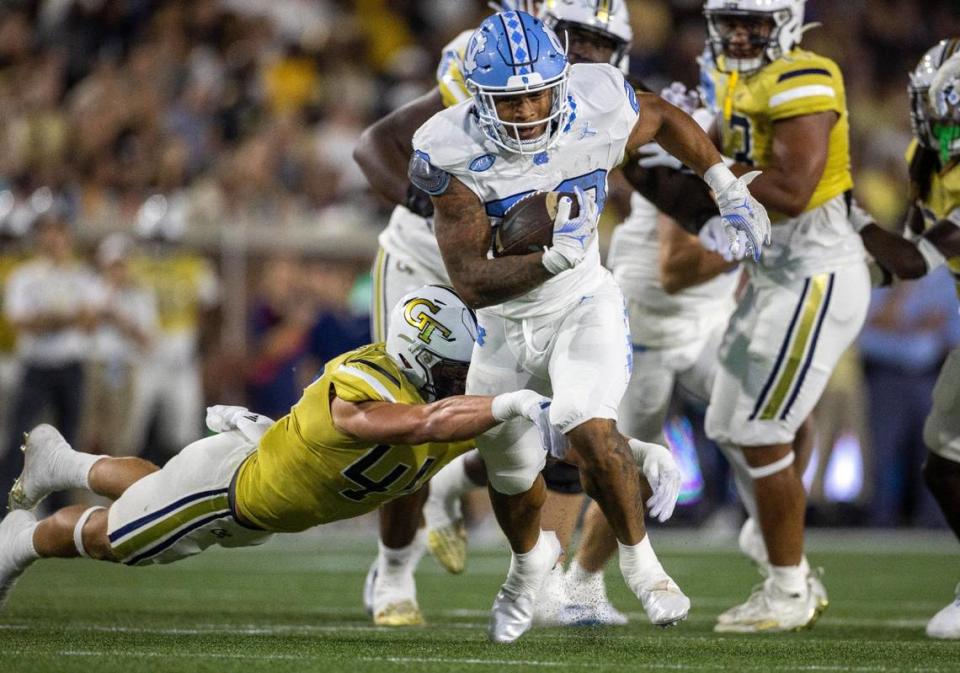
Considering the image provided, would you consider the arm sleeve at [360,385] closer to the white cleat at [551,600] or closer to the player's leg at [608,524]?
the white cleat at [551,600]

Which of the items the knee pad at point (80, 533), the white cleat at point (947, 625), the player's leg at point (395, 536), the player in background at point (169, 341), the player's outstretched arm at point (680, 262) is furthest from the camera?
the player in background at point (169, 341)

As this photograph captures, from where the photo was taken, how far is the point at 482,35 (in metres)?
4.61

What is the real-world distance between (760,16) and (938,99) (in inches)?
27.4

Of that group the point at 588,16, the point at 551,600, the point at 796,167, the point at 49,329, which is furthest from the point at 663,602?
the point at 49,329

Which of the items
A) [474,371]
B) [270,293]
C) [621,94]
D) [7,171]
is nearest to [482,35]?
[621,94]

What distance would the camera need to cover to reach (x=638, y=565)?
4.38m

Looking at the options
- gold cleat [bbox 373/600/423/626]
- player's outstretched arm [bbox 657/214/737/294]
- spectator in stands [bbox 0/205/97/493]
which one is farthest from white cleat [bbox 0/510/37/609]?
spectator in stands [bbox 0/205/97/493]

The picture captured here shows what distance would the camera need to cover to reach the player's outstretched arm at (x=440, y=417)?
13.6 ft

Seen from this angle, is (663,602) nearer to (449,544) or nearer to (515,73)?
(515,73)

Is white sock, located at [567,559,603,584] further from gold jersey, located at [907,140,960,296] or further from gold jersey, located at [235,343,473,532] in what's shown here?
gold jersey, located at [907,140,960,296]

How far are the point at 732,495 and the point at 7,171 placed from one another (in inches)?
214

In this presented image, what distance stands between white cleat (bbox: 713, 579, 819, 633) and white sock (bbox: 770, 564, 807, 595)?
14mm

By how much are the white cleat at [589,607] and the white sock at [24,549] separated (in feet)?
5.73

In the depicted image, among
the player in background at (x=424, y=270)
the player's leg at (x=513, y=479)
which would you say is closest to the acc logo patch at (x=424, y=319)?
the player's leg at (x=513, y=479)
